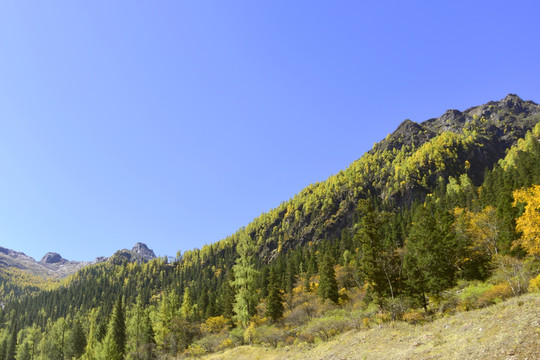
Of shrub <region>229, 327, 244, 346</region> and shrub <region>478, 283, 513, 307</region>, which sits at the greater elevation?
shrub <region>478, 283, 513, 307</region>

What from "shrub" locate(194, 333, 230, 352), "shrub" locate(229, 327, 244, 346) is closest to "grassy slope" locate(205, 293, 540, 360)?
"shrub" locate(229, 327, 244, 346)

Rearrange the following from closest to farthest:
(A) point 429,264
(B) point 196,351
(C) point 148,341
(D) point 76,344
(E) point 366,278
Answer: (E) point 366,278
(A) point 429,264
(B) point 196,351
(C) point 148,341
(D) point 76,344

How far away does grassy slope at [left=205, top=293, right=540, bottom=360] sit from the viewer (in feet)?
47.9

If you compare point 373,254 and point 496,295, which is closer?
point 496,295

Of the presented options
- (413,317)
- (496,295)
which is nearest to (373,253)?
(413,317)

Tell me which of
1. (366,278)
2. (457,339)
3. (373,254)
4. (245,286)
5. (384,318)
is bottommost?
(384,318)

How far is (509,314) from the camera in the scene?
18.7m

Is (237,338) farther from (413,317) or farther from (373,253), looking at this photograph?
(413,317)

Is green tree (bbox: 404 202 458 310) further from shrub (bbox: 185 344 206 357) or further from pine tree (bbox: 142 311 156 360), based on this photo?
pine tree (bbox: 142 311 156 360)

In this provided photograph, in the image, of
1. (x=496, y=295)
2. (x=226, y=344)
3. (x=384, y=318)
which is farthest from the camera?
(x=226, y=344)

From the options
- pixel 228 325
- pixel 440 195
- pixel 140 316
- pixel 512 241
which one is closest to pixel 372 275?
pixel 512 241

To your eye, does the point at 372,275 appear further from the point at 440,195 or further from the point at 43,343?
the point at 43,343

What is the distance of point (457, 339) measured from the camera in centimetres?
1802

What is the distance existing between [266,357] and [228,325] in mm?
34037
